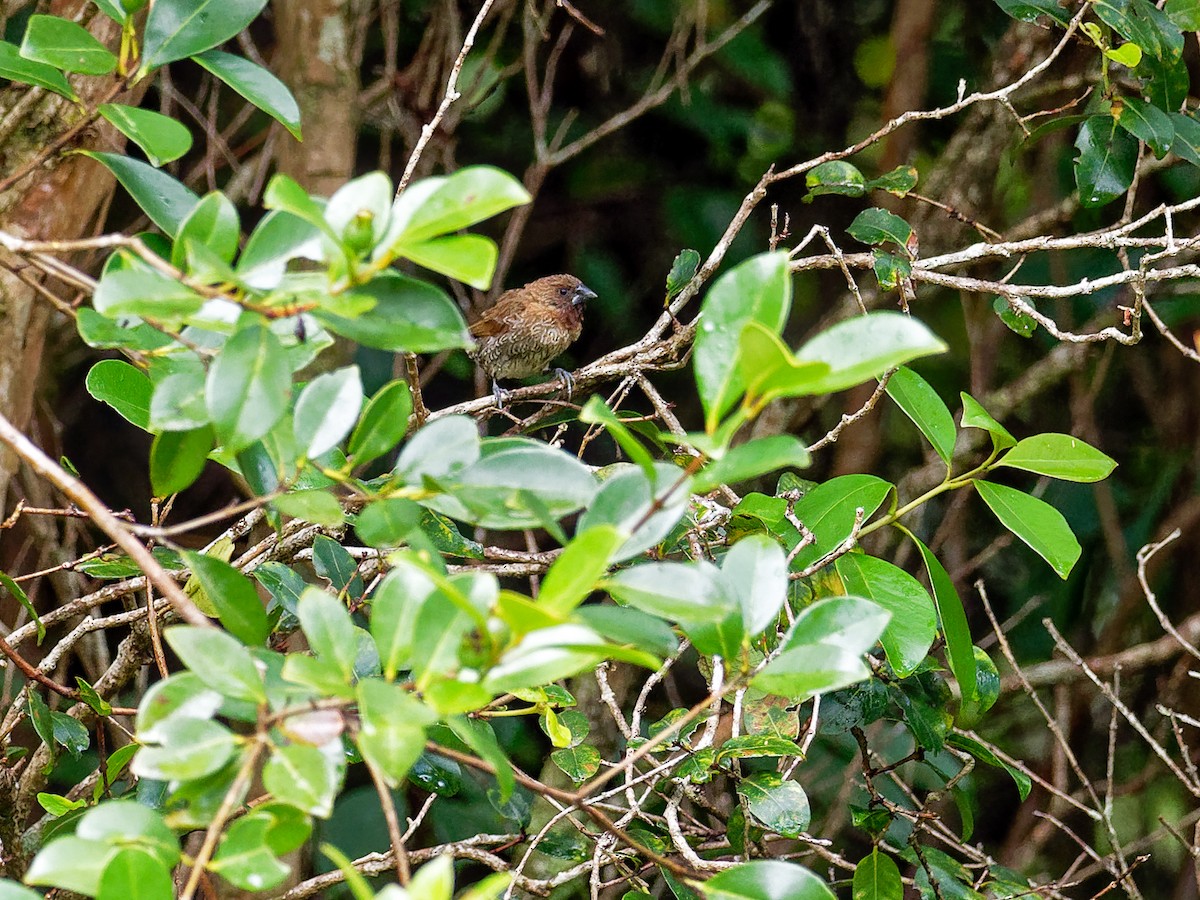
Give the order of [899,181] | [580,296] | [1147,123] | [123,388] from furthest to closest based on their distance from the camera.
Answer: [580,296]
[1147,123]
[899,181]
[123,388]

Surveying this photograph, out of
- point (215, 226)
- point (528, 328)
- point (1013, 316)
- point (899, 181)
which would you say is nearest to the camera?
point (215, 226)

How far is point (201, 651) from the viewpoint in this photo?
3.30 ft

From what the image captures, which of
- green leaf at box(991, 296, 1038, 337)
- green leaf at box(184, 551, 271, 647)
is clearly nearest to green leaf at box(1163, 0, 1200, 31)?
green leaf at box(991, 296, 1038, 337)

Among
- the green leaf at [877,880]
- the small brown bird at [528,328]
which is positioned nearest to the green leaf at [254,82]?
the green leaf at [877,880]

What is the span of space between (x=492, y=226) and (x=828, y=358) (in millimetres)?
4236

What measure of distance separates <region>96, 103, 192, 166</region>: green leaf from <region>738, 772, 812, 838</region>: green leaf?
114 cm

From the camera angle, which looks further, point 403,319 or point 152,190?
point 152,190

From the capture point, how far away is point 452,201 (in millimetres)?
1019

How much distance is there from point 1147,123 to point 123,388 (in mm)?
1916

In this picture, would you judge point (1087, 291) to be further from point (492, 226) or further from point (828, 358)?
A: point (492, 226)

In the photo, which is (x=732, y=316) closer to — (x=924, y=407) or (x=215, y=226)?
(x=215, y=226)

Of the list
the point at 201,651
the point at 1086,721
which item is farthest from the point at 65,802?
the point at 1086,721

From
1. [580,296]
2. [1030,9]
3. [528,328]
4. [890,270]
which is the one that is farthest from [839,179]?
[580,296]

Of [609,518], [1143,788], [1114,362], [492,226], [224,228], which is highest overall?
[224,228]
